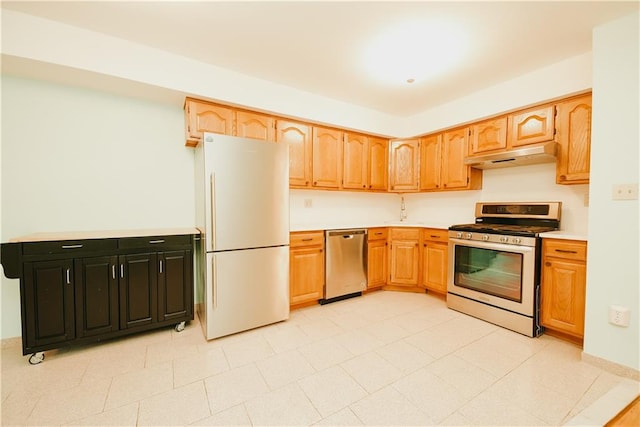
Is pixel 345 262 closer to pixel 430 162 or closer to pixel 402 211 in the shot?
pixel 402 211

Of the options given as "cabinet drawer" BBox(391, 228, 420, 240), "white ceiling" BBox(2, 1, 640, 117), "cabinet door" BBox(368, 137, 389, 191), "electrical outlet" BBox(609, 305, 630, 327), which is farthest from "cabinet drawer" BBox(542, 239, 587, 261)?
"cabinet door" BBox(368, 137, 389, 191)

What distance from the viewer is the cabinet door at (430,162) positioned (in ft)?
11.8

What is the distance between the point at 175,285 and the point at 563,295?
3.39 m

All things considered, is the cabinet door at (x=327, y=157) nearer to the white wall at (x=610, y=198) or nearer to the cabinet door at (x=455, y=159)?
the cabinet door at (x=455, y=159)

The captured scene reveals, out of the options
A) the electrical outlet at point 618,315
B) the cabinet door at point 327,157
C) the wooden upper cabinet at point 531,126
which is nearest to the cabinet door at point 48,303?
the cabinet door at point 327,157

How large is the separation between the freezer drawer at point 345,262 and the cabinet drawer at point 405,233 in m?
0.48

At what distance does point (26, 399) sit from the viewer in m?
1.62

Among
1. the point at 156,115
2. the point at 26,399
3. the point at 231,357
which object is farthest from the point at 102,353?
the point at 156,115

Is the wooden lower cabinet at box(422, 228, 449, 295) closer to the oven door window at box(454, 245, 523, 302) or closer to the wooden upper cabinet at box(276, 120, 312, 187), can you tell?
the oven door window at box(454, 245, 523, 302)

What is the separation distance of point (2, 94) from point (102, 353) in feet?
7.32

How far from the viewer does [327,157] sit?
3408 millimetres

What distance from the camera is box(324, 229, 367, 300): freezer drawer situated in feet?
10.3

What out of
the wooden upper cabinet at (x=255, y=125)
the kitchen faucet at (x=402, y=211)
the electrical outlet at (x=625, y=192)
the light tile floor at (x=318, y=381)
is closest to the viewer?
the light tile floor at (x=318, y=381)

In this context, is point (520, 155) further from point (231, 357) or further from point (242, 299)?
point (231, 357)
